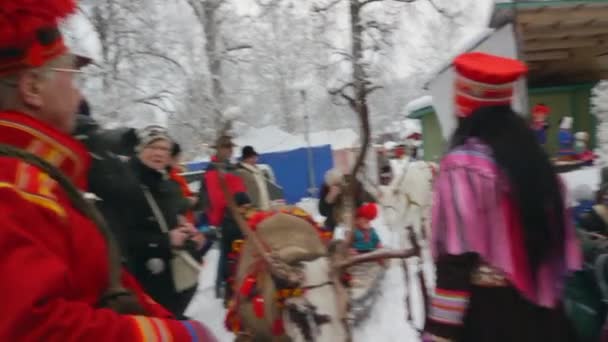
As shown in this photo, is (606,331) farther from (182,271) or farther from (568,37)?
(568,37)

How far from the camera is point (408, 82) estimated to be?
47875 mm

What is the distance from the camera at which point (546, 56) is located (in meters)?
7.73

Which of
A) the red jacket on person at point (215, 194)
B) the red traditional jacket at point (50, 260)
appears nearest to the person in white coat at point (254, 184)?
the red jacket on person at point (215, 194)

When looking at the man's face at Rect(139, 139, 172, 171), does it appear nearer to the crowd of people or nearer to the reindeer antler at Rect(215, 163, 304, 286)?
the crowd of people

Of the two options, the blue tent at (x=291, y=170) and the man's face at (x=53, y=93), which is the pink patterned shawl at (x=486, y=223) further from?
the blue tent at (x=291, y=170)

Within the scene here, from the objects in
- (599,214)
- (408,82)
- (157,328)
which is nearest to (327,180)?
(599,214)

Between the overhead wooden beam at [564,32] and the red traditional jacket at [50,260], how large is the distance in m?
5.88

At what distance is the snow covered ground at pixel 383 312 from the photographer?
5.43 meters

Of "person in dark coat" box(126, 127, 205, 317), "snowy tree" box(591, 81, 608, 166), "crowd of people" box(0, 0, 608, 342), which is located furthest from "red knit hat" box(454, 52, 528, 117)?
"snowy tree" box(591, 81, 608, 166)

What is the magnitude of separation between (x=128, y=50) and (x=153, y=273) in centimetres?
1608

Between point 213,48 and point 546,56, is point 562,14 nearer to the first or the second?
point 546,56

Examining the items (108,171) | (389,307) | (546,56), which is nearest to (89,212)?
(108,171)

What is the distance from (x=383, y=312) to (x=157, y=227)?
332 centimetres

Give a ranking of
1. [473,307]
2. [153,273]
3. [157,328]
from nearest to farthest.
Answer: [157,328]
[473,307]
[153,273]
